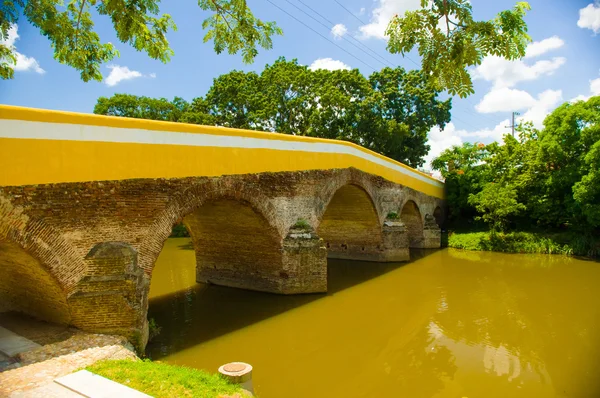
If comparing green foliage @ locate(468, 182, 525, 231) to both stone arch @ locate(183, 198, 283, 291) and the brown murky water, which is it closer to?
the brown murky water

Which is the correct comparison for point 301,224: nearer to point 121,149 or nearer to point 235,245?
point 235,245

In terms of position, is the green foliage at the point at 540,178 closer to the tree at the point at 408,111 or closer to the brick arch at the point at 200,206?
the tree at the point at 408,111

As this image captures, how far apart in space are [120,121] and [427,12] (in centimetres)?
447

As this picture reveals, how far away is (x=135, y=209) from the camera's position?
20.1 ft

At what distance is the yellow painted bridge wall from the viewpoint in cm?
492

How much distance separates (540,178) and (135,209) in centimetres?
1515

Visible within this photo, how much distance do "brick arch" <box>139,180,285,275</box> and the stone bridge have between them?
2 centimetres

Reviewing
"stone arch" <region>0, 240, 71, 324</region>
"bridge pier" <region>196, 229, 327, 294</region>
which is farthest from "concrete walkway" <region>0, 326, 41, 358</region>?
"bridge pier" <region>196, 229, 327, 294</region>

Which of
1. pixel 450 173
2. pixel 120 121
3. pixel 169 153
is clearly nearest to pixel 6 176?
pixel 120 121

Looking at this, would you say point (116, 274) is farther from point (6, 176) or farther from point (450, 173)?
point (450, 173)

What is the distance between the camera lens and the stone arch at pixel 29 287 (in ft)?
17.4

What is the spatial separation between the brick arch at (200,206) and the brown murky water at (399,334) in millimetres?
1495

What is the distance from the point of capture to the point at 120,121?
592 cm

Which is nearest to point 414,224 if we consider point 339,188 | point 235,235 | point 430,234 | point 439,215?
point 430,234
